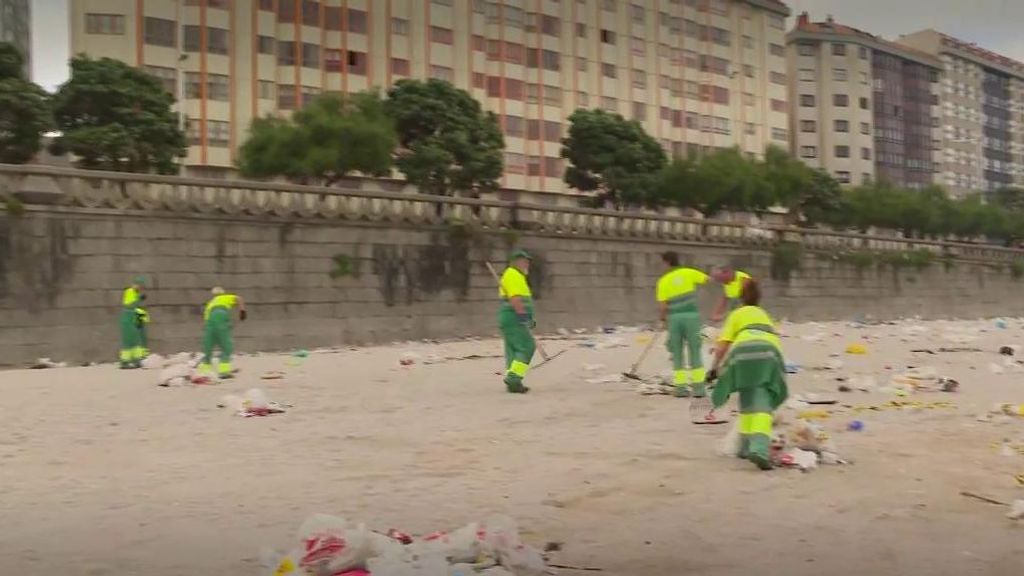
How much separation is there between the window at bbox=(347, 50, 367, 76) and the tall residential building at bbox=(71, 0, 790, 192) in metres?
0.05

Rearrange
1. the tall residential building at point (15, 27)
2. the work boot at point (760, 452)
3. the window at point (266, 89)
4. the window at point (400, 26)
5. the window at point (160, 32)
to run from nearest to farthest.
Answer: the work boot at point (760, 452) < the tall residential building at point (15, 27) < the window at point (160, 32) < the window at point (266, 89) < the window at point (400, 26)

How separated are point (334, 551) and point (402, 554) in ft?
1.22

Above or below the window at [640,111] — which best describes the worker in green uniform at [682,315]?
below

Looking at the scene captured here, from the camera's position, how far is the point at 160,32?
36.8 metres

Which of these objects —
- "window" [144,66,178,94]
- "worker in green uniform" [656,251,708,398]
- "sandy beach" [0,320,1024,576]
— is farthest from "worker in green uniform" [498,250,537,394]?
"window" [144,66,178,94]

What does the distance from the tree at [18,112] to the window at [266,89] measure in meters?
13.2

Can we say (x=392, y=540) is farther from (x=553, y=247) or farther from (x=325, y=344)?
(x=553, y=247)

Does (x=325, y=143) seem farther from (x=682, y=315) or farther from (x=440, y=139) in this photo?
(x=682, y=315)

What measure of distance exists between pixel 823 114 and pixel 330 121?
183 ft

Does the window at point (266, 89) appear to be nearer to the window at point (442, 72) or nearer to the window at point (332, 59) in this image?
the window at point (332, 59)

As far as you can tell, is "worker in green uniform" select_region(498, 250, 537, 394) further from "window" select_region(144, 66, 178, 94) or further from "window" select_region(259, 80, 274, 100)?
"window" select_region(259, 80, 274, 100)

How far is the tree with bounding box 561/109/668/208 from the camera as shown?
39.0 m

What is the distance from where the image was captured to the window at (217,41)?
3747 centimetres

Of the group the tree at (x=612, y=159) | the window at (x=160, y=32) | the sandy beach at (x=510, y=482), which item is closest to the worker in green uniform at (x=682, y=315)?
the sandy beach at (x=510, y=482)
